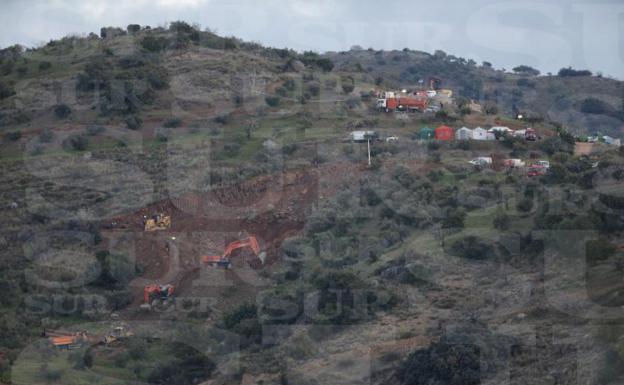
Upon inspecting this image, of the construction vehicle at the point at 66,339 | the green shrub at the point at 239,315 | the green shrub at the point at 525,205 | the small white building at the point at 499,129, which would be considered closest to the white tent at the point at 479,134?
the small white building at the point at 499,129

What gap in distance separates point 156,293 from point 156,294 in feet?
0.10

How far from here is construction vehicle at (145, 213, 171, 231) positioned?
31.8 meters

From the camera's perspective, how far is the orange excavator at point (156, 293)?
27.8m

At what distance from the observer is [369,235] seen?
94.9 feet

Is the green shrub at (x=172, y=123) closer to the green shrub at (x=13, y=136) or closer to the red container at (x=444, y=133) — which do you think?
the green shrub at (x=13, y=136)

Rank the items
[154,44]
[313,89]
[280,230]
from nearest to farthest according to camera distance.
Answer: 1. [280,230]
2. [313,89]
3. [154,44]

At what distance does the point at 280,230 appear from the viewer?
31344 millimetres

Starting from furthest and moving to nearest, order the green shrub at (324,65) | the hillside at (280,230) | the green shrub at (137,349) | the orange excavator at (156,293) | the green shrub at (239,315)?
the green shrub at (324,65)
the orange excavator at (156,293)
the green shrub at (239,315)
the green shrub at (137,349)
the hillside at (280,230)

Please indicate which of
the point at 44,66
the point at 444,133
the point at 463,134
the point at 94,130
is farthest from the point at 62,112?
the point at 463,134

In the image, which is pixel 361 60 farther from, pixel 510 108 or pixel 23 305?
pixel 23 305

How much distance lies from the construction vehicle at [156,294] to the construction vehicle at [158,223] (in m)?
3.68

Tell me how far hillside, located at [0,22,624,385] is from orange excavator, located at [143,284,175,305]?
6 cm

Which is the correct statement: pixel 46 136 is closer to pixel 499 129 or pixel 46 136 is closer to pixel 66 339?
pixel 66 339

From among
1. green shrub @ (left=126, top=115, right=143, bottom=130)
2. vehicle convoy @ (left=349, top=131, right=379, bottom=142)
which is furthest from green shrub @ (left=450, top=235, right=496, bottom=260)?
green shrub @ (left=126, top=115, right=143, bottom=130)
